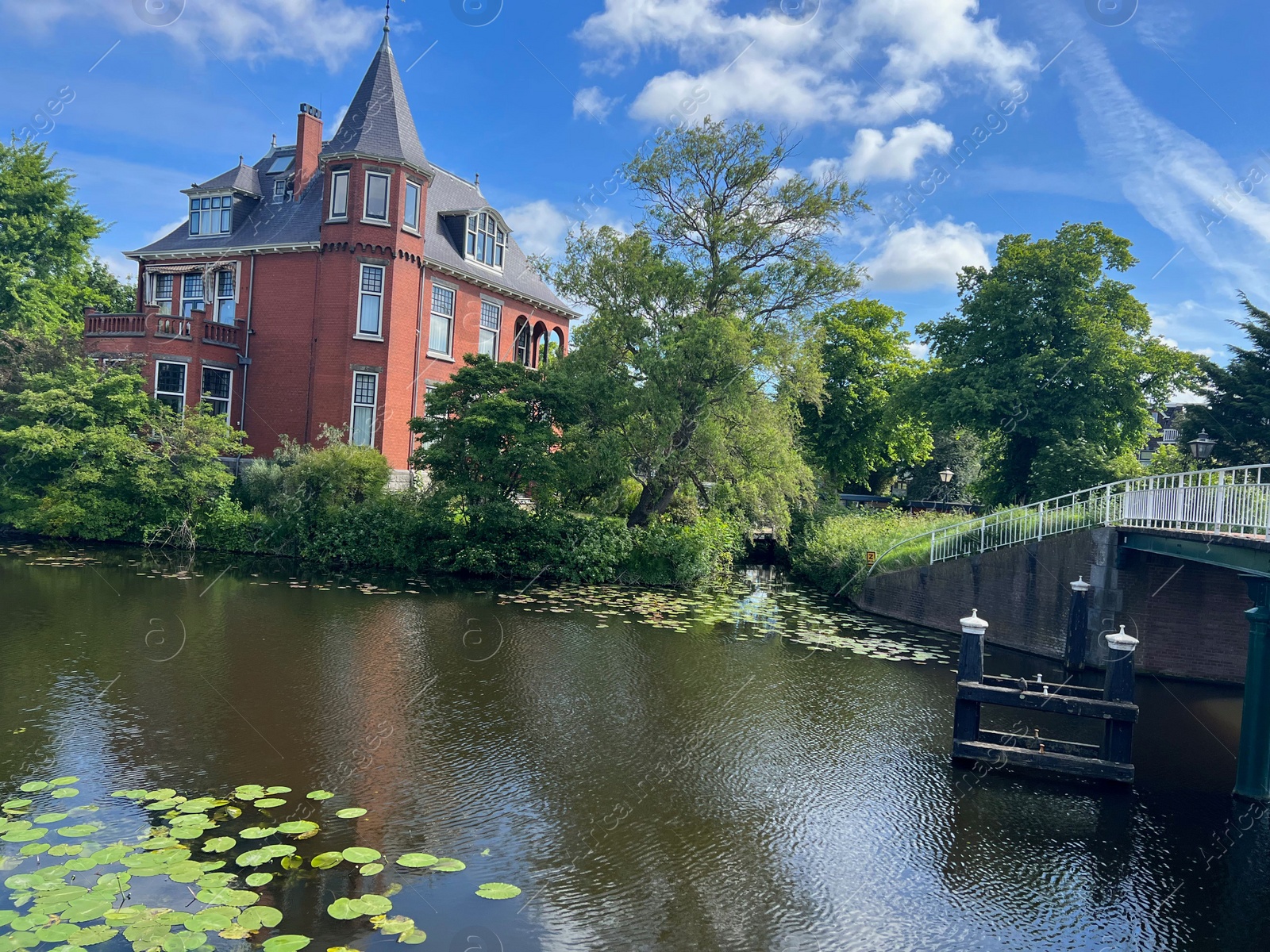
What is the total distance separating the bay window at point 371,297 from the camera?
28.8 m

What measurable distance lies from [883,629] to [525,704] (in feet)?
33.8

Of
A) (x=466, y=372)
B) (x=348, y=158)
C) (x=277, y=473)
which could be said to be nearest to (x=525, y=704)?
(x=466, y=372)

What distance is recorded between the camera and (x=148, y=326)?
1089 inches

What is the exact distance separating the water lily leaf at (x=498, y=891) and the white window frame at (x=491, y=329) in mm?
28131

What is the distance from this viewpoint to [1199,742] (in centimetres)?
1164

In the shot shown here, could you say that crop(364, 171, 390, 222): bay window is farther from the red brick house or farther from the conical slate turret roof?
the conical slate turret roof

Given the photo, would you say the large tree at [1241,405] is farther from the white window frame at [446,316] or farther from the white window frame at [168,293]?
the white window frame at [168,293]

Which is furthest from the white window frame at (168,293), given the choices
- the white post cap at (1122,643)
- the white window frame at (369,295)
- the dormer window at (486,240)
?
the white post cap at (1122,643)

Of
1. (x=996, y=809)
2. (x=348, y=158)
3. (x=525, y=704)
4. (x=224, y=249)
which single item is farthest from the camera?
(x=224, y=249)

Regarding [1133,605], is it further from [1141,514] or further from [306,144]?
[306,144]

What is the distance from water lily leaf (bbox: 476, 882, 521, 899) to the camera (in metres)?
6.28

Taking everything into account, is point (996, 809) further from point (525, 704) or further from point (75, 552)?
point (75, 552)

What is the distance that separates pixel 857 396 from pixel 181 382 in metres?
28.9

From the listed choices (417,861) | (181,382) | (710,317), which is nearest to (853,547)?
(710,317)
